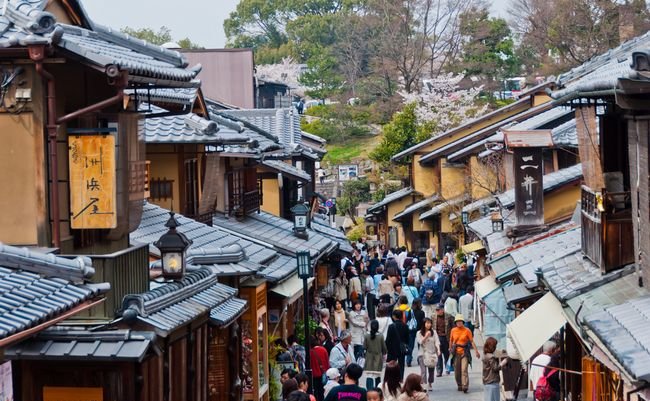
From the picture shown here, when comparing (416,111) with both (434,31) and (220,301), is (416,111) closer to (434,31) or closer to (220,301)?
(434,31)

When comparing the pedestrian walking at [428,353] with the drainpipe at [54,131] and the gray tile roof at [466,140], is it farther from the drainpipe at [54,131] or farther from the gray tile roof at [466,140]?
the gray tile roof at [466,140]

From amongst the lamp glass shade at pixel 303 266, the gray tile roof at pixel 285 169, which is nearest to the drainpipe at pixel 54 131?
the lamp glass shade at pixel 303 266

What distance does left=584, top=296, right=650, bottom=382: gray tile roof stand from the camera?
382 inches

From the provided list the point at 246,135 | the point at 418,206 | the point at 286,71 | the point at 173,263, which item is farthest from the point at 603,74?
the point at 286,71

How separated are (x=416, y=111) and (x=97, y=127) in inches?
2021

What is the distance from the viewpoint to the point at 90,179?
12867 millimetres

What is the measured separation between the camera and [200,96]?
2314 cm

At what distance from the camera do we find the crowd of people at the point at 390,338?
53.1 feet

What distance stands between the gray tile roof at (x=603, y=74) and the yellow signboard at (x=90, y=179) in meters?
5.26

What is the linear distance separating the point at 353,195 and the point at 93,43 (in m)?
58.1

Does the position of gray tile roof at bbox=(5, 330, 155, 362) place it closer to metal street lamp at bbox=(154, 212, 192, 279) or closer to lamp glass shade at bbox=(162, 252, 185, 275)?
metal street lamp at bbox=(154, 212, 192, 279)

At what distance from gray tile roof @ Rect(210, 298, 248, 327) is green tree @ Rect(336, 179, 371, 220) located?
174 ft

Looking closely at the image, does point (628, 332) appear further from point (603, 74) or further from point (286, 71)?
point (286, 71)

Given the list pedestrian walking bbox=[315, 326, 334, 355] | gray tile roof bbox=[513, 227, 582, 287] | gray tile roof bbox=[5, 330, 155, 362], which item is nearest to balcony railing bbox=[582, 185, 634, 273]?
gray tile roof bbox=[513, 227, 582, 287]
